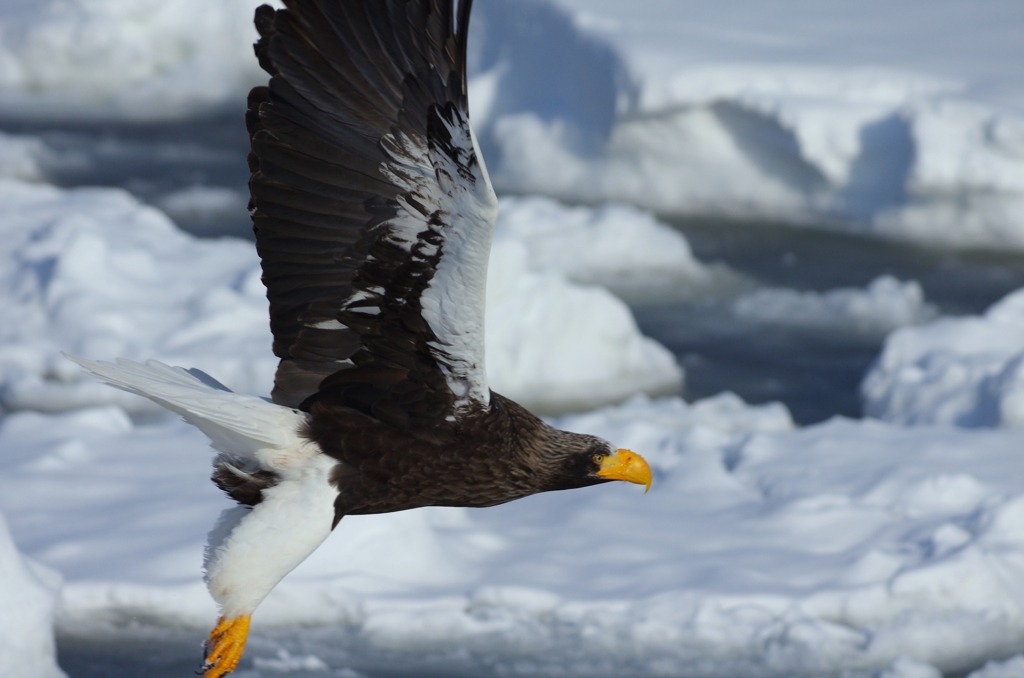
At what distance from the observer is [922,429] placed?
7582 millimetres

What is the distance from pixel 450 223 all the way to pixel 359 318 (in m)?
0.43

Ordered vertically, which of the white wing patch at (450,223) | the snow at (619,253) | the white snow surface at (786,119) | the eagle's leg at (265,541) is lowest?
the eagle's leg at (265,541)

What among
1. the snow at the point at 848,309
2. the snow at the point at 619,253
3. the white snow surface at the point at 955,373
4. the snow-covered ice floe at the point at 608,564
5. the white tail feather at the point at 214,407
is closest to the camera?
the white tail feather at the point at 214,407

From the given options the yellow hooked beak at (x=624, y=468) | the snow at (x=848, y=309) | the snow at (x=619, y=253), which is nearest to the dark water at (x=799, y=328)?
the snow at (x=848, y=309)

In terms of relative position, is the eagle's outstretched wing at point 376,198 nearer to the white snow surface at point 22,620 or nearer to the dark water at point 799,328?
the white snow surface at point 22,620

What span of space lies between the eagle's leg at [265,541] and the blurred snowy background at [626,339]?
1.56 m

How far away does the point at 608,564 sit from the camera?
5934 millimetres

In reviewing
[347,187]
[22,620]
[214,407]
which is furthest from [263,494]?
[22,620]

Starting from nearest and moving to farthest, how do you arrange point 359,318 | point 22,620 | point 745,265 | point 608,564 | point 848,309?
point 359,318 → point 22,620 → point 608,564 → point 848,309 → point 745,265

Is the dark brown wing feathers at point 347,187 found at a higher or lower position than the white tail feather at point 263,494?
higher

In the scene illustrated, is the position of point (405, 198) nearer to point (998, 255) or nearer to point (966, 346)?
point (966, 346)

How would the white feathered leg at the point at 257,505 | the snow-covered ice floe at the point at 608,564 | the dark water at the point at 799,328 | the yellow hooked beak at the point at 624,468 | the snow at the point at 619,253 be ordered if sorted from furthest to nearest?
the snow at the point at 619,253
the dark water at the point at 799,328
the snow-covered ice floe at the point at 608,564
the yellow hooked beak at the point at 624,468
the white feathered leg at the point at 257,505

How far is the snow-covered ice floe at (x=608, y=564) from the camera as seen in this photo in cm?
522

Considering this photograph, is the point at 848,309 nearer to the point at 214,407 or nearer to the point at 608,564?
the point at 608,564
